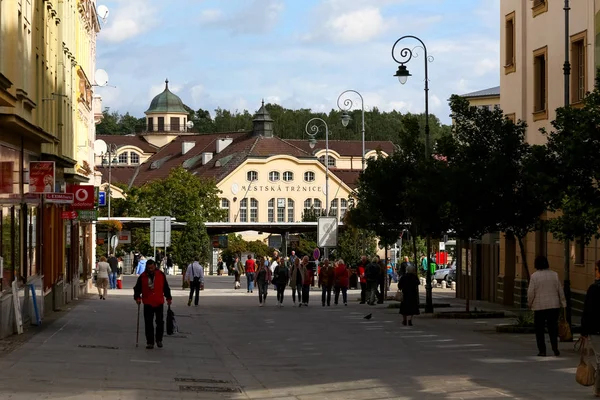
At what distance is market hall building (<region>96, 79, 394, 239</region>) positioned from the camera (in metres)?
140

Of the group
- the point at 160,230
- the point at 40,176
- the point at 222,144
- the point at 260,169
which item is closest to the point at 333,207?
the point at 260,169

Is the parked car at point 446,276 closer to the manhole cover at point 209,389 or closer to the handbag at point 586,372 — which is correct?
the manhole cover at point 209,389

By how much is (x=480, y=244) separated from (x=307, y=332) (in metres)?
17.9

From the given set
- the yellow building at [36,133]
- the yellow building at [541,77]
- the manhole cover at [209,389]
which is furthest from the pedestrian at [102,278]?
the manhole cover at [209,389]

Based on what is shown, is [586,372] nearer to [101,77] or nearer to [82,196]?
[82,196]

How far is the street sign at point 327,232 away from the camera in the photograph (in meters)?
59.2

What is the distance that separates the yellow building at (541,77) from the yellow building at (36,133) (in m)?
13.5

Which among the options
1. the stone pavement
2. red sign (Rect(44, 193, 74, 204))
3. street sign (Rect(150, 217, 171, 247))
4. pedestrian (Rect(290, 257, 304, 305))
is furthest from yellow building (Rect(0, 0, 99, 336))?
street sign (Rect(150, 217, 171, 247))

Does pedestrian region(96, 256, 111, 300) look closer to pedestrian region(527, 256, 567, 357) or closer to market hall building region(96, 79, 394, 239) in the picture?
pedestrian region(527, 256, 567, 357)

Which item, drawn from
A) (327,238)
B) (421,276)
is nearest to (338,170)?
(421,276)

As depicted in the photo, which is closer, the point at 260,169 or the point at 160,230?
the point at 160,230

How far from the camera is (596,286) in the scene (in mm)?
15945

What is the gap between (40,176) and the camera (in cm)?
2825

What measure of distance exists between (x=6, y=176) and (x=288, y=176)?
385 feet
